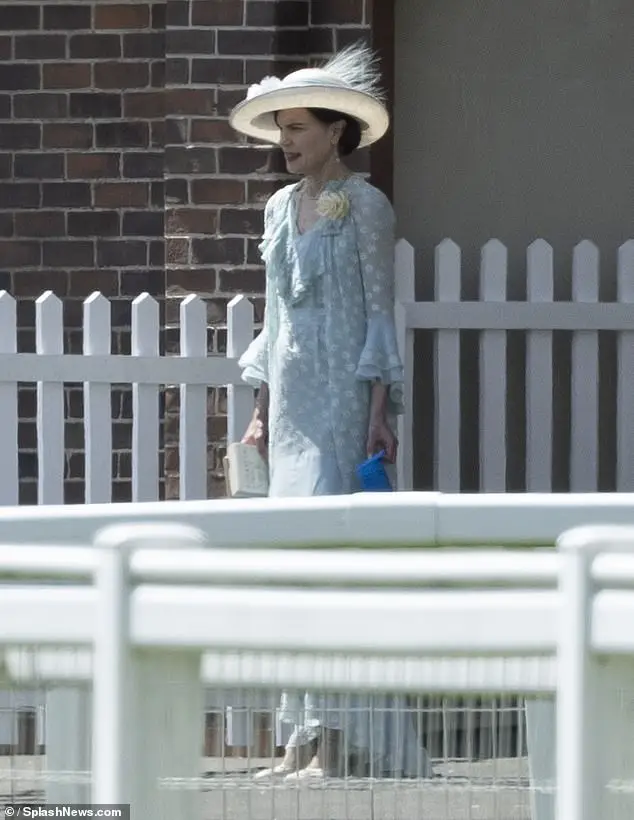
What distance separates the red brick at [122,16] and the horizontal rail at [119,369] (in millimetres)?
1493

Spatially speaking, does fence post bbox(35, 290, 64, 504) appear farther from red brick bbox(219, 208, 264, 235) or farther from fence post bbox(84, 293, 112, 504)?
red brick bbox(219, 208, 264, 235)

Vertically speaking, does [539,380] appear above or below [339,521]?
above

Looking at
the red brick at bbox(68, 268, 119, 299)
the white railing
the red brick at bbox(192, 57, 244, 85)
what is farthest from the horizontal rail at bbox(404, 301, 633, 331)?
the white railing

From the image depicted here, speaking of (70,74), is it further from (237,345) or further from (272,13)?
(237,345)

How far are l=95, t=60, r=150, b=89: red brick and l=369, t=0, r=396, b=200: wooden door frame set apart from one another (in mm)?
878

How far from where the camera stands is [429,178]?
6.28 m

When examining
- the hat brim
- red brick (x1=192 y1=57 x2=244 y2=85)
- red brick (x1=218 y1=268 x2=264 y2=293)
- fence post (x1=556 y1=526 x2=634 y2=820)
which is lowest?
fence post (x1=556 y1=526 x2=634 y2=820)

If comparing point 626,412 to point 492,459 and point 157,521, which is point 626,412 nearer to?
point 492,459

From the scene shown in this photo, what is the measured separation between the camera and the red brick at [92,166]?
6473 millimetres

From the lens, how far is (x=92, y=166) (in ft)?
21.3

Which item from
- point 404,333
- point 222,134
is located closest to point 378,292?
point 404,333

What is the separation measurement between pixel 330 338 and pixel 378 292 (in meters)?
0.18

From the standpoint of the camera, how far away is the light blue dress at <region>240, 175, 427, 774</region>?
4.70 meters

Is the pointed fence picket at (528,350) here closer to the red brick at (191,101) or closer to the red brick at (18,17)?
the red brick at (191,101)
